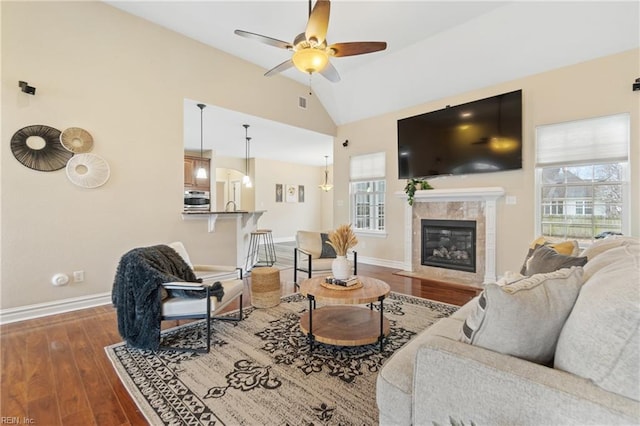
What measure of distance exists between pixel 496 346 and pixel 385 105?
5343 mm

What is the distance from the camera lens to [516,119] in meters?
4.18

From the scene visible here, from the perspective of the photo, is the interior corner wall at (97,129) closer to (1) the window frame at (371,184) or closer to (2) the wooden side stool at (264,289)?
(2) the wooden side stool at (264,289)

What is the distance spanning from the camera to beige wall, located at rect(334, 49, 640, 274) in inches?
137

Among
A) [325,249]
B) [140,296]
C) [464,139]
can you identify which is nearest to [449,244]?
[464,139]

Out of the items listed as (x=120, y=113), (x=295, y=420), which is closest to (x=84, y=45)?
(x=120, y=113)

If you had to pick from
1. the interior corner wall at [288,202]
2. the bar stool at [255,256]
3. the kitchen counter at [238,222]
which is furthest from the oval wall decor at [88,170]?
the interior corner wall at [288,202]

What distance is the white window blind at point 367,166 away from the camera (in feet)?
19.6

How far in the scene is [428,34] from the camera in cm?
411

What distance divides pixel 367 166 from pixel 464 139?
203 cm

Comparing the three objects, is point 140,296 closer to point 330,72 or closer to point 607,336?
point 607,336

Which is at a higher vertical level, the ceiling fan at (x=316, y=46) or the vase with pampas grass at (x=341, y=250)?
the ceiling fan at (x=316, y=46)

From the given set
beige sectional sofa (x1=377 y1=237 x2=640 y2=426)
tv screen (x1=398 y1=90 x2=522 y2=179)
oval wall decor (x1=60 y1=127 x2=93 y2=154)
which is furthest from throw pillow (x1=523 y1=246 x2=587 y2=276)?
oval wall decor (x1=60 y1=127 x2=93 y2=154)

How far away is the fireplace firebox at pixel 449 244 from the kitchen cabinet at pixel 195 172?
5909mm

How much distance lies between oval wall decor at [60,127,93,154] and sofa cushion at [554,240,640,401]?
14.7ft
